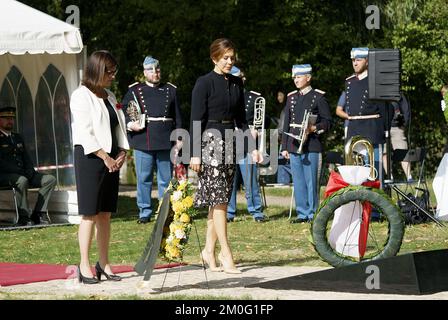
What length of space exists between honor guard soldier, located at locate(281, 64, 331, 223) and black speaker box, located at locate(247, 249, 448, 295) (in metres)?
6.49

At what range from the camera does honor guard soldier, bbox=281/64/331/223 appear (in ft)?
52.1

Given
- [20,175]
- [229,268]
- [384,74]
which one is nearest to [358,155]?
[384,74]

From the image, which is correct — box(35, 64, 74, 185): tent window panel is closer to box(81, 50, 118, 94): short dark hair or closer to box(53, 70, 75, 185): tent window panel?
box(53, 70, 75, 185): tent window panel

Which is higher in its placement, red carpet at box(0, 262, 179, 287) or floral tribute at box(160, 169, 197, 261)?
floral tribute at box(160, 169, 197, 261)

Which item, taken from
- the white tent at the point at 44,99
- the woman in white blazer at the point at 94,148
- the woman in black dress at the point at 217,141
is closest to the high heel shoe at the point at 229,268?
the woman in black dress at the point at 217,141

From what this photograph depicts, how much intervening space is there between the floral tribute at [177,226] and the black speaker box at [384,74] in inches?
139

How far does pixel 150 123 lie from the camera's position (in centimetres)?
1605

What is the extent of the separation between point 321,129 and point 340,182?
5213 mm

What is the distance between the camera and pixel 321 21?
94.4ft

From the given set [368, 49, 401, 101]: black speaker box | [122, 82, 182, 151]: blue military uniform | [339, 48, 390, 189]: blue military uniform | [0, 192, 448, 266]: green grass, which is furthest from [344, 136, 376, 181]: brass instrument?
[122, 82, 182, 151]: blue military uniform

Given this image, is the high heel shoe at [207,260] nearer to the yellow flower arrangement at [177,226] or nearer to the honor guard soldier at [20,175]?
the yellow flower arrangement at [177,226]

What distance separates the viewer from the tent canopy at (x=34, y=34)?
14977 millimetres
